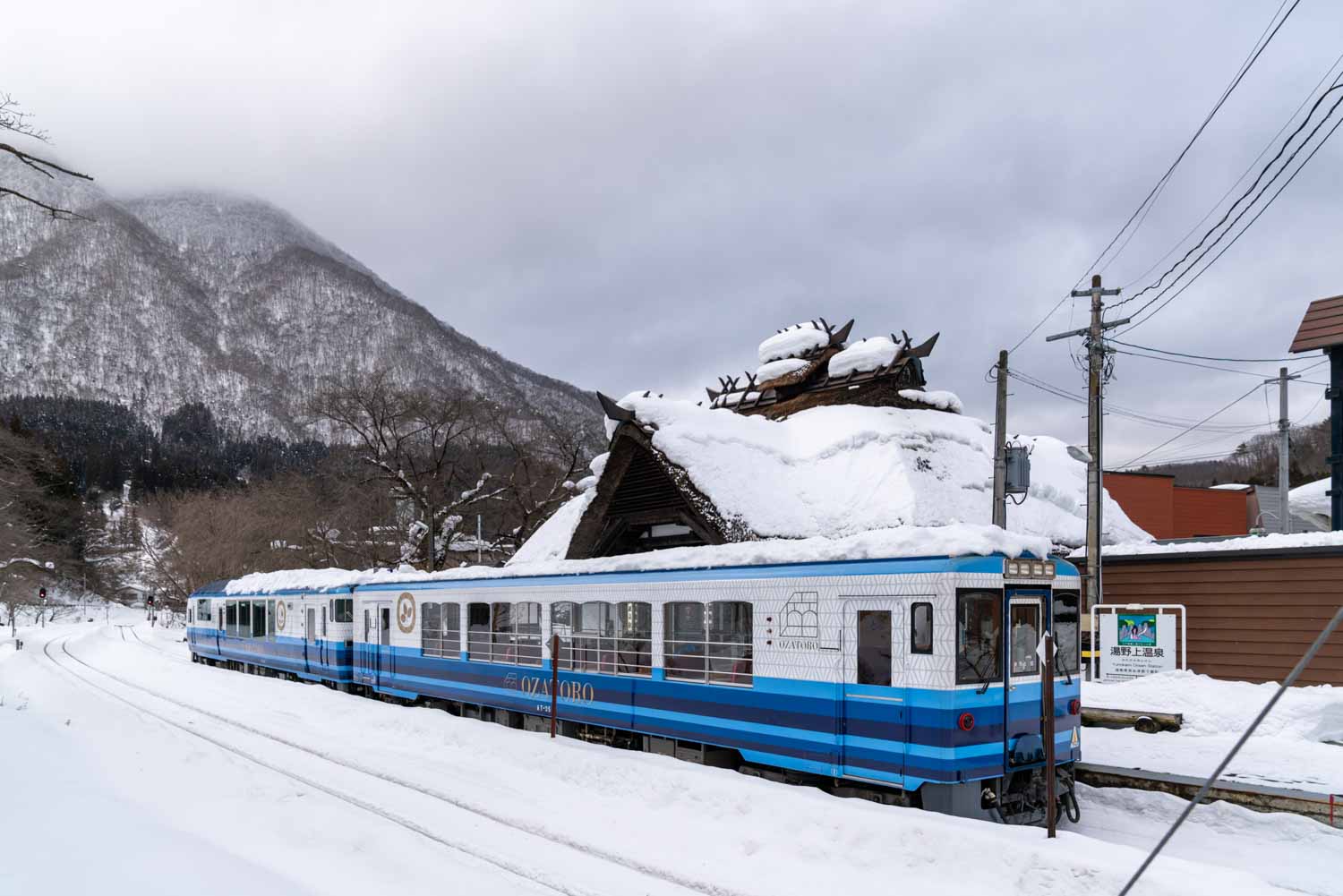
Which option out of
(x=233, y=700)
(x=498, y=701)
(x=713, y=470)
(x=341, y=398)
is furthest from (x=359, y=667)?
(x=341, y=398)

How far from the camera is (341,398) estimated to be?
45000 millimetres

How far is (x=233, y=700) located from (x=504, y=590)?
377 inches

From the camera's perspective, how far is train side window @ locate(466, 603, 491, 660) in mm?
18531

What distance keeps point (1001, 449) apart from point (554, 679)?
36.5ft

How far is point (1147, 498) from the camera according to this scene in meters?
41.2

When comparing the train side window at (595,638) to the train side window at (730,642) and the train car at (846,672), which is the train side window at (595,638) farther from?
the train side window at (730,642)

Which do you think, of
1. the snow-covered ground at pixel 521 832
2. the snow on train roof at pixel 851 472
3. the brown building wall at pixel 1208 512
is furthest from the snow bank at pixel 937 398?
the snow-covered ground at pixel 521 832

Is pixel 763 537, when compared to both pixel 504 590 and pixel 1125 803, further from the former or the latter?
pixel 1125 803

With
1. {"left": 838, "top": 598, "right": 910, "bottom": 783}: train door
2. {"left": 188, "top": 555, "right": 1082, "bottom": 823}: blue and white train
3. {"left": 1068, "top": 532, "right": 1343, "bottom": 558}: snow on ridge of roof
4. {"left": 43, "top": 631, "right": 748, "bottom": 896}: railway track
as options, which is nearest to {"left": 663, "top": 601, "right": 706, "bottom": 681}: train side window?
{"left": 188, "top": 555, "right": 1082, "bottom": 823}: blue and white train

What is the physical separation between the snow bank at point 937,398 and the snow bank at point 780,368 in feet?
11.9

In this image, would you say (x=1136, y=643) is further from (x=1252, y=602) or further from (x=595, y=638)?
(x=595, y=638)

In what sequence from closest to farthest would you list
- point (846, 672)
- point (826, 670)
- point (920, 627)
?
point (920, 627), point (846, 672), point (826, 670)

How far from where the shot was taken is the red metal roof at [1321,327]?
76.9ft

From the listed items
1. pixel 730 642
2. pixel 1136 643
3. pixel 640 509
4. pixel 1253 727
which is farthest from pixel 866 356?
pixel 1253 727
